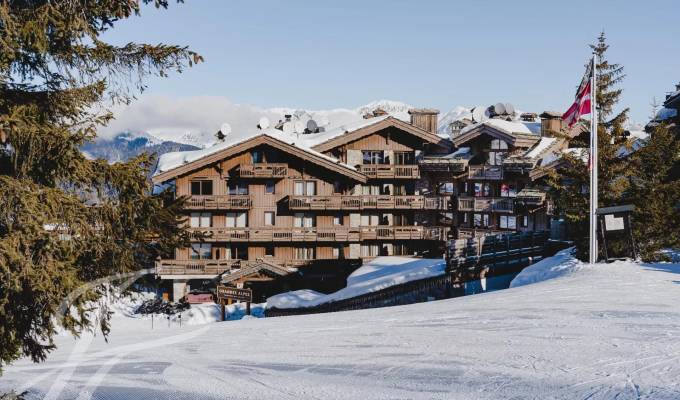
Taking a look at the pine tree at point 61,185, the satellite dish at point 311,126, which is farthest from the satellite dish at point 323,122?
the pine tree at point 61,185

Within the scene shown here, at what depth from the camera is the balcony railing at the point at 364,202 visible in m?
40.1

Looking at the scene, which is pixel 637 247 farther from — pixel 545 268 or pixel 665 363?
pixel 665 363

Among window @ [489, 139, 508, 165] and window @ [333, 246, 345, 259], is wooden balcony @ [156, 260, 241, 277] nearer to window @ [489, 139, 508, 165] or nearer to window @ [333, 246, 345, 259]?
window @ [333, 246, 345, 259]

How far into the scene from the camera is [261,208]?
4100 cm

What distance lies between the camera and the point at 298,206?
4003cm

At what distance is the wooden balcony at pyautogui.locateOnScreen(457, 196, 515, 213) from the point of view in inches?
1646

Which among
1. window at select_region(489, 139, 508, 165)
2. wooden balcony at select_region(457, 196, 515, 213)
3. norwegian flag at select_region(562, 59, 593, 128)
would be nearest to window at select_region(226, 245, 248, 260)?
wooden balcony at select_region(457, 196, 515, 213)

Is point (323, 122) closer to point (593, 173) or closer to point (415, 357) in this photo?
point (593, 173)

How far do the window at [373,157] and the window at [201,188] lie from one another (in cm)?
1133

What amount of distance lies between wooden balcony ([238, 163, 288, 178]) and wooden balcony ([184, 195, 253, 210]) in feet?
5.10

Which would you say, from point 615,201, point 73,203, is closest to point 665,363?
point 73,203

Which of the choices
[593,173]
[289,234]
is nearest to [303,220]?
[289,234]

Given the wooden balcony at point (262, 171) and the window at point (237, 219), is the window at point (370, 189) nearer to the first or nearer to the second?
the wooden balcony at point (262, 171)

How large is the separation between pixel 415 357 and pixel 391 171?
105 feet
